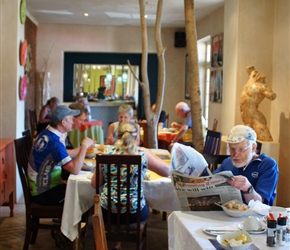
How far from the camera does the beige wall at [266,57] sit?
225 inches

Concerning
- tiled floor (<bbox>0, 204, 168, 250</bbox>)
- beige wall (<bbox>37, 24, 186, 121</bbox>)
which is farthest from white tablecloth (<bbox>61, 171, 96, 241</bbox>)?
beige wall (<bbox>37, 24, 186, 121</bbox>)

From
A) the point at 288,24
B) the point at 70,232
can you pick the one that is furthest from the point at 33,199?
the point at 288,24

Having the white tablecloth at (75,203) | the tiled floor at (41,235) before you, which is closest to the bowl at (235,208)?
the white tablecloth at (75,203)

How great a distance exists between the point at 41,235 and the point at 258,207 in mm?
2772

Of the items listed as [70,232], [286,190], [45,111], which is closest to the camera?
[70,232]

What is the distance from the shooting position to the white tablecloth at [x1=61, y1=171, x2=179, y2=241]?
369cm

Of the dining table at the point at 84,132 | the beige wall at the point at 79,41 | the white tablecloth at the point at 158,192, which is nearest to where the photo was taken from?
the white tablecloth at the point at 158,192

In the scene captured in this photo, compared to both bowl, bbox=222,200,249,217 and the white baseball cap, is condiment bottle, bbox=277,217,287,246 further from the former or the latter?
the white baseball cap

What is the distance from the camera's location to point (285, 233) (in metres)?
2.17

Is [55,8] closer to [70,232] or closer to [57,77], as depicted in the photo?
[57,77]

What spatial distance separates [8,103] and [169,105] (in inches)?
233

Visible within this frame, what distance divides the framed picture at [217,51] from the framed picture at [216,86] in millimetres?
159

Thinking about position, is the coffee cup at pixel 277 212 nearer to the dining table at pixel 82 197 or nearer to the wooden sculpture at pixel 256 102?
A: the dining table at pixel 82 197

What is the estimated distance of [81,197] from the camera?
146 inches
